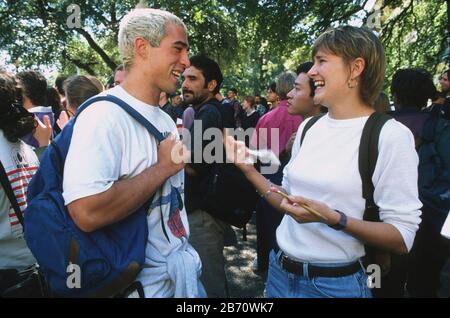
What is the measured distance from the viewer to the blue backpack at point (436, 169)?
2787mm

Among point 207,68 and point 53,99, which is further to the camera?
point 53,99

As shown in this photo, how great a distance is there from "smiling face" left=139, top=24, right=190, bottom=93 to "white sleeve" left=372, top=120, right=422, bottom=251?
37.1 inches

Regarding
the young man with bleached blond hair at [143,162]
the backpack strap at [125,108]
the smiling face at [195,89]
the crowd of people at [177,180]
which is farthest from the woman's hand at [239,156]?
the smiling face at [195,89]

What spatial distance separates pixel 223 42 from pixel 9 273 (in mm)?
13707

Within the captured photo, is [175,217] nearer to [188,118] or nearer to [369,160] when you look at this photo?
[369,160]

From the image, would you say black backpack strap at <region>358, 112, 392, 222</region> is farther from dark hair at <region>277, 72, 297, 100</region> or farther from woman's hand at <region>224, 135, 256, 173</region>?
dark hair at <region>277, 72, 297, 100</region>

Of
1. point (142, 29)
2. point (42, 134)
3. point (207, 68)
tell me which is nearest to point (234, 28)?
point (207, 68)

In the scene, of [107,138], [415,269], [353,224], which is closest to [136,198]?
[107,138]

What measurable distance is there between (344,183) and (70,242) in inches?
43.4

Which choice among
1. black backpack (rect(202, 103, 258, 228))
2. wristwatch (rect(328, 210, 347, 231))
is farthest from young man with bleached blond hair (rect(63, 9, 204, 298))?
black backpack (rect(202, 103, 258, 228))

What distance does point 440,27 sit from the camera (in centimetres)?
959

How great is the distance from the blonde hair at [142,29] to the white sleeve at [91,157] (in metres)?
0.37

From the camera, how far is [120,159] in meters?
1.39

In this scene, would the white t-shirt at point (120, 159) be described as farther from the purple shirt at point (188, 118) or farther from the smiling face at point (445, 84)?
the smiling face at point (445, 84)
